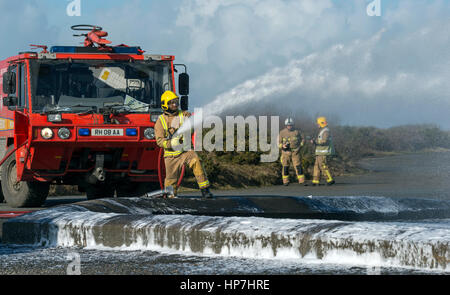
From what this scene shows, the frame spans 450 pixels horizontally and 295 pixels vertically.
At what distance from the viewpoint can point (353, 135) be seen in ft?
101

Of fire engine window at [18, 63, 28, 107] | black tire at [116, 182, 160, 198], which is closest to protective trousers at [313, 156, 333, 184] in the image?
black tire at [116, 182, 160, 198]

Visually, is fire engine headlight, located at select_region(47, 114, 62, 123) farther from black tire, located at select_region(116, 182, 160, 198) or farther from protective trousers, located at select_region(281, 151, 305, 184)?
protective trousers, located at select_region(281, 151, 305, 184)

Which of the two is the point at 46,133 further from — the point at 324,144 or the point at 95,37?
the point at 324,144

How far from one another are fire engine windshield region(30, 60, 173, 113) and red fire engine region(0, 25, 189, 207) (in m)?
0.02

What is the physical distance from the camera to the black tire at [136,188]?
1457cm

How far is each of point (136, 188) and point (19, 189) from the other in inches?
81.5

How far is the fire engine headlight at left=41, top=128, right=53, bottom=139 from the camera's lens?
12711mm

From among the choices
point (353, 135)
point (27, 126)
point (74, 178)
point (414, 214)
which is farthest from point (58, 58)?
point (353, 135)

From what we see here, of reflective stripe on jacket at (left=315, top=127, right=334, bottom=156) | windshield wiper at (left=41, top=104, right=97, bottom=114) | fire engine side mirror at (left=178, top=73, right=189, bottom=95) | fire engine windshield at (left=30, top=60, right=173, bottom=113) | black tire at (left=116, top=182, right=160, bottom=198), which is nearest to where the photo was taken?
windshield wiper at (left=41, top=104, right=97, bottom=114)

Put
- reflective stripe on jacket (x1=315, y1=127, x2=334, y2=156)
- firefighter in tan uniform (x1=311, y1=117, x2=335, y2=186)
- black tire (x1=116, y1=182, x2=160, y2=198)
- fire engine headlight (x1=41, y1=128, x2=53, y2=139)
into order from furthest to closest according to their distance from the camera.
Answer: reflective stripe on jacket (x1=315, y1=127, x2=334, y2=156) → firefighter in tan uniform (x1=311, y1=117, x2=335, y2=186) → black tire (x1=116, y1=182, x2=160, y2=198) → fire engine headlight (x1=41, y1=128, x2=53, y2=139)

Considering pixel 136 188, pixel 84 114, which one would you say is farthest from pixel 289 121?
pixel 84 114

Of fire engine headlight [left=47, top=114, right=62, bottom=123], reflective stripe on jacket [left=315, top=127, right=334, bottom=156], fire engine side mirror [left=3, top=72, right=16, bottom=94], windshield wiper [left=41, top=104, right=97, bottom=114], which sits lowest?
reflective stripe on jacket [left=315, top=127, right=334, bottom=156]

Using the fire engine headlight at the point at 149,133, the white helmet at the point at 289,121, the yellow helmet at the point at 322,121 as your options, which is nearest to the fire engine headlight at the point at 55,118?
the fire engine headlight at the point at 149,133
